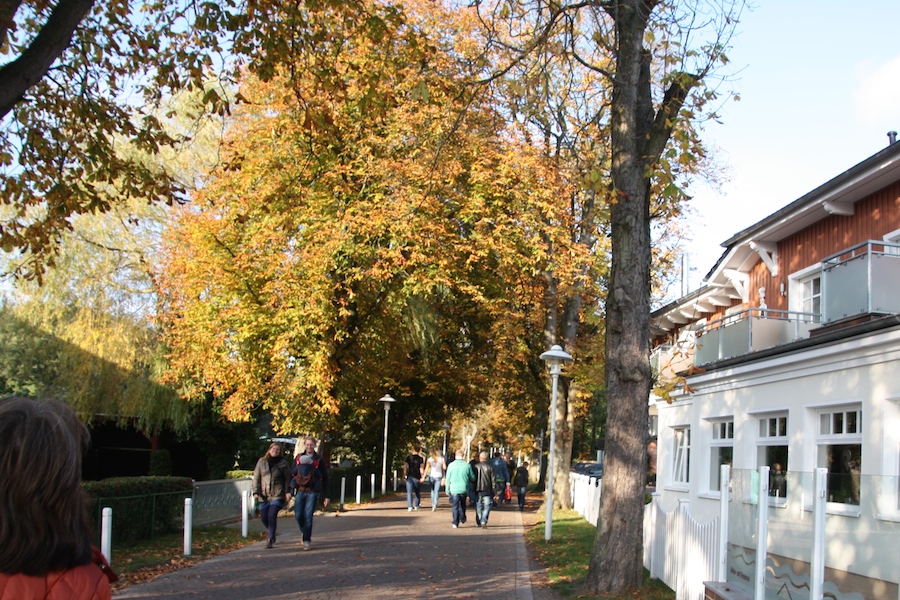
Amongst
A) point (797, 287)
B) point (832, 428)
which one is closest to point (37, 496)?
point (832, 428)

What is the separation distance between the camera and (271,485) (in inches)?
637

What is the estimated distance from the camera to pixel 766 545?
7020 mm

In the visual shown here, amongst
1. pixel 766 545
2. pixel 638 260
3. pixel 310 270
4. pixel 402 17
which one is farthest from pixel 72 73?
pixel 310 270

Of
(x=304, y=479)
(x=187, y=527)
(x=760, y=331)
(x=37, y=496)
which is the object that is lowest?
(x=187, y=527)

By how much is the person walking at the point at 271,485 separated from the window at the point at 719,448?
31.6ft

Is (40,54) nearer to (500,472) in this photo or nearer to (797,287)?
(797,287)

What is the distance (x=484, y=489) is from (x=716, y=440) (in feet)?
18.7

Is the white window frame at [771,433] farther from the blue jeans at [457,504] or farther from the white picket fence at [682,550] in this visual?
the blue jeans at [457,504]

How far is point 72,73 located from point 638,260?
25.2ft

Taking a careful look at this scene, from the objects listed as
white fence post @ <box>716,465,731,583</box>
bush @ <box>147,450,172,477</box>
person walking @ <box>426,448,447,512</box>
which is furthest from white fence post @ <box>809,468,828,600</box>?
bush @ <box>147,450,172,477</box>

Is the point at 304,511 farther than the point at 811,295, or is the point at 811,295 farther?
the point at 811,295

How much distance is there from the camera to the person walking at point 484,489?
22888mm

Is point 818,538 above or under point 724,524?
above

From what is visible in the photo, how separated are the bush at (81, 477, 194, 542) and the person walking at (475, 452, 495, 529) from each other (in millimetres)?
7156
